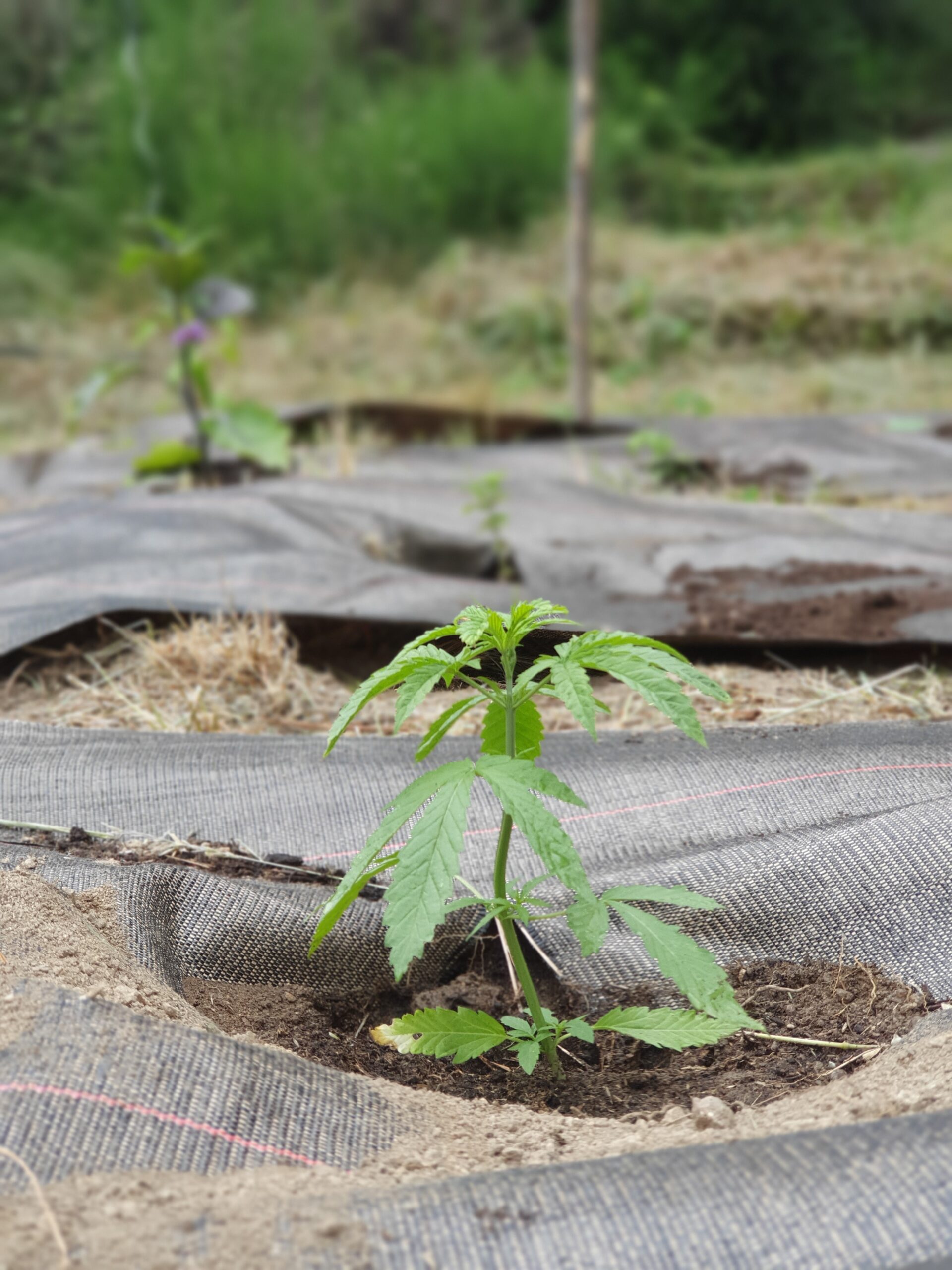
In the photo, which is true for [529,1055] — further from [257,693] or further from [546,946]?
[257,693]

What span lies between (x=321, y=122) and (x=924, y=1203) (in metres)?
12.6

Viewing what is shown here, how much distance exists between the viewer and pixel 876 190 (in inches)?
438

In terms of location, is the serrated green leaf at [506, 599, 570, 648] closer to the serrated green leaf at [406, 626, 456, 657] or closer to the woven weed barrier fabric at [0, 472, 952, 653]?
the serrated green leaf at [406, 626, 456, 657]

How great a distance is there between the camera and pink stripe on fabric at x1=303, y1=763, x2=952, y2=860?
182 cm

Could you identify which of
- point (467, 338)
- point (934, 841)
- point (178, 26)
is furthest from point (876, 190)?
point (934, 841)

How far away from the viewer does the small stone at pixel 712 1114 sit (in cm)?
116

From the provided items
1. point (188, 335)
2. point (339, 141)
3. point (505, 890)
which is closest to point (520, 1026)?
point (505, 890)

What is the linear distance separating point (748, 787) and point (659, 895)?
23.2 inches

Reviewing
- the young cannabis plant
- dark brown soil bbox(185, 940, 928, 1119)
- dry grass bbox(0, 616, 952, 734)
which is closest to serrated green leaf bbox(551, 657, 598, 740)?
the young cannabis plant

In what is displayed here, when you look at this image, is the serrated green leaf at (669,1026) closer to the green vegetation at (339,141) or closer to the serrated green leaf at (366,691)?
the serrated green leaf at (366,691)

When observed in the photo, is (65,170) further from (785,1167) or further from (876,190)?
(785,1167)

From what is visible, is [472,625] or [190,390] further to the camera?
[190,390]

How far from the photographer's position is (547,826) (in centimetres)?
112

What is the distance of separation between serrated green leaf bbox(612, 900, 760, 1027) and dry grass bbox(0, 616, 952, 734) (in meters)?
1.11
